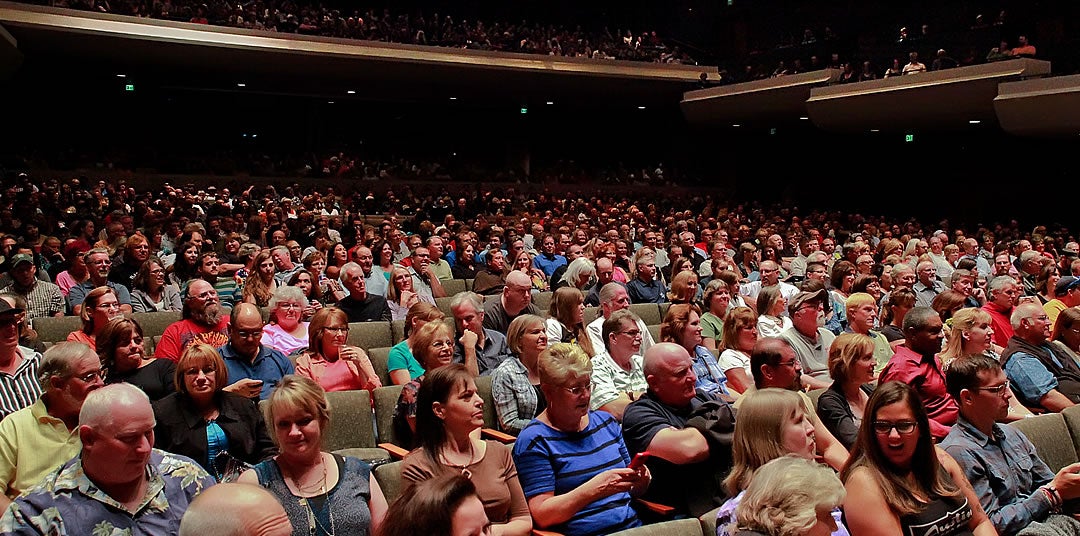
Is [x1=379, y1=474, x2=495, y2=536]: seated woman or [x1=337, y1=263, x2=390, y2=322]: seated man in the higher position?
[x1=379, y1=474, x2=495, y2=536]: seated woman

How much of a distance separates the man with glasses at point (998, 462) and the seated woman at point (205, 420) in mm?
2529

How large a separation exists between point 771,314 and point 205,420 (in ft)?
11.3

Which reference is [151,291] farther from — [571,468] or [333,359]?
[571,468]

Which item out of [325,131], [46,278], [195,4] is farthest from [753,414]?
[325,131]

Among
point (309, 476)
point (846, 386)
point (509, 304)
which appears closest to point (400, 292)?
point (509, 304)

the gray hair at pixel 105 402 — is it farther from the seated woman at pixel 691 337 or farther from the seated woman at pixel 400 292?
the seated woman at pixel 400 292

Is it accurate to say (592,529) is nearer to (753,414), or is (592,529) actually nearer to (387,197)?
(753,414)

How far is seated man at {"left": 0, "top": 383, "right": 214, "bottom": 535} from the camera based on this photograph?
2396mm

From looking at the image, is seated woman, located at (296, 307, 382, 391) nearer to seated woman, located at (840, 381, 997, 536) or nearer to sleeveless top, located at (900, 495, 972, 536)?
seated woman, located at (840, 381, 997, 536)

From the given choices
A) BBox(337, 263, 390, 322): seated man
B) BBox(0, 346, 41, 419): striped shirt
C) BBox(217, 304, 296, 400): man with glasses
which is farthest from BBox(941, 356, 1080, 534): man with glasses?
BBox(337, 263, 390, 322): seated man

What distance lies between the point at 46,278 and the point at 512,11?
1722cm

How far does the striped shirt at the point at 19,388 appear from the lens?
3.60 meters

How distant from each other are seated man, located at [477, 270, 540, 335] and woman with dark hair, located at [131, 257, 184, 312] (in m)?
2.04

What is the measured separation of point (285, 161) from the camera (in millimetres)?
19125
